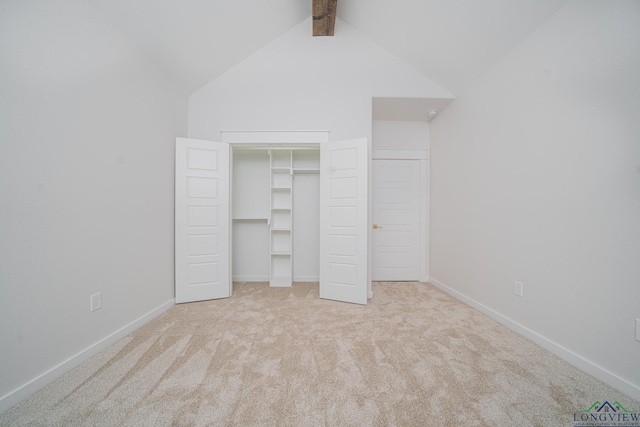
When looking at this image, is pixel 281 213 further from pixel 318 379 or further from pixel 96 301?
pixel 318 379

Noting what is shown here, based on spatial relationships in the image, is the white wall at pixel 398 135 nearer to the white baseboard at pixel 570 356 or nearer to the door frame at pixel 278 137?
the door frame at pixel 278 137

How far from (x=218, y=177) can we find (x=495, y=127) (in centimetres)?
319

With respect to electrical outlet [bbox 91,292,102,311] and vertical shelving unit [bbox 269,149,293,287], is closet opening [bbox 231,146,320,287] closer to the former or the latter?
vertical shelving unit [bbox 269,149,293,287]

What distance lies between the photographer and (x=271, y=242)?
11.3 ft

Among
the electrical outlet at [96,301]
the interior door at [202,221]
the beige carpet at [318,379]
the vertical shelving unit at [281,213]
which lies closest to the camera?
the beige carpet at [318,379]

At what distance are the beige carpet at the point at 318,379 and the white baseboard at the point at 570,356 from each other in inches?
2.1

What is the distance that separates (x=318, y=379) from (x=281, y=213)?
8.11 feet

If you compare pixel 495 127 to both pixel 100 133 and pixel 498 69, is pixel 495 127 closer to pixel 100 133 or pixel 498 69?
pixel 498 69

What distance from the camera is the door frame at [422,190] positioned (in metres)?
3.64

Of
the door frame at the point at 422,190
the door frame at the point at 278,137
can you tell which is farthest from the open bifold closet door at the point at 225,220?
the door frame at the point at 422,190

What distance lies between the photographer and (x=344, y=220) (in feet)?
9.24

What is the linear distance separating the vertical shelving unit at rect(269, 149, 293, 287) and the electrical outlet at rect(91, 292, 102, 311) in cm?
195

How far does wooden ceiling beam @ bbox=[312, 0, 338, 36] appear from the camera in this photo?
7.90ft

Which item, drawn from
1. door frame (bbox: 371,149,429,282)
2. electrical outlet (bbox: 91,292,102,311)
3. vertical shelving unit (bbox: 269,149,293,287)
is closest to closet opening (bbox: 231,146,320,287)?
vertical shelving unit (bbox: 269,149,293,287)
